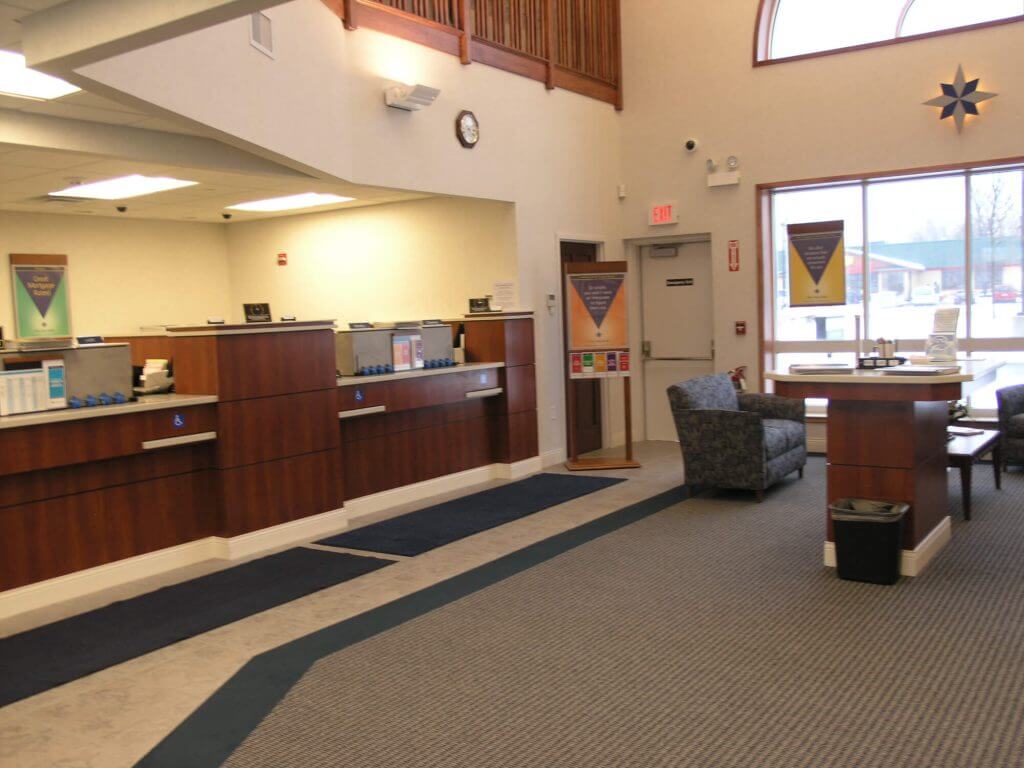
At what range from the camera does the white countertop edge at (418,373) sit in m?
6.86

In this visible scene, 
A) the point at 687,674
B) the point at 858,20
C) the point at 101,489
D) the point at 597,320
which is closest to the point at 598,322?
the point at 597,320

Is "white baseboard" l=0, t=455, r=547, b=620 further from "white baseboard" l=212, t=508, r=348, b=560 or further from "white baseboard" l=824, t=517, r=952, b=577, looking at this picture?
"white baseboard" l=824, t=517, r=952, b=577

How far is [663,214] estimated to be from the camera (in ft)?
32.6

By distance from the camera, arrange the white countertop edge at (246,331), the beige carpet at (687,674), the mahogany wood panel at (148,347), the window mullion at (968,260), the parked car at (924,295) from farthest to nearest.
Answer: the parked car at (924,295) → the window mullion at (968,260) → the mahogany wood panel at (148,347) → the white countertop edge at (246,331) → the beige carpet at (687,674)

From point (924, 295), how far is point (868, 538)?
4752 mm

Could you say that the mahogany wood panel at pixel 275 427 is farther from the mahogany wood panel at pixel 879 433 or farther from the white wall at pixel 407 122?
the mahogany wood panel at pixel 879 433

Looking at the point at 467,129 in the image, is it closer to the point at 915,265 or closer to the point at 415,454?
the point at 415,454

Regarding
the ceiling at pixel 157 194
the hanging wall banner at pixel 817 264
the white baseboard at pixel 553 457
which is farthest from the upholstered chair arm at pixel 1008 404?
the ceiling at pixel 157 194

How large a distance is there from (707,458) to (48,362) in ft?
15.4

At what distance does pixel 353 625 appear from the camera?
4.64 meters

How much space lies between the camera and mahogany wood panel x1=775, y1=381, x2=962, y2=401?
475cm

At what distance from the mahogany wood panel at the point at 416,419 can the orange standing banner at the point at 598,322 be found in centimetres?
95

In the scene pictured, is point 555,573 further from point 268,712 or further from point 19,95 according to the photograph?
point 19,95

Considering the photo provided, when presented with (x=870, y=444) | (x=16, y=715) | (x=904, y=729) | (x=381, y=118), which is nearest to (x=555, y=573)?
(x=870, y=444)
